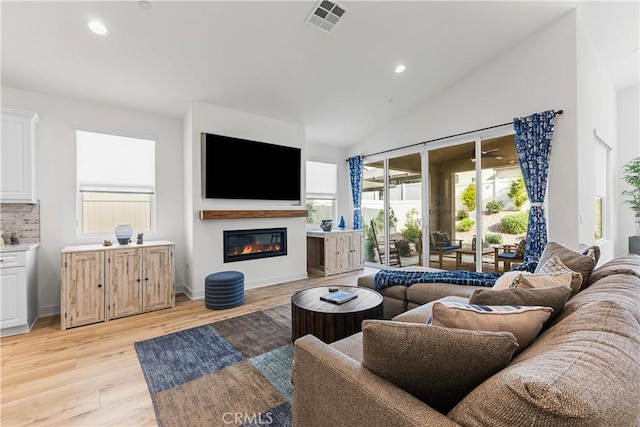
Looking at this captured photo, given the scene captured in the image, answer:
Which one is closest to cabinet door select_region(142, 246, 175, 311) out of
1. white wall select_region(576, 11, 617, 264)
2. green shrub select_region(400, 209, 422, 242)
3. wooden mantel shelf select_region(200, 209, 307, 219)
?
wooden mantel shelf select_region(200, 209, 307, 219)

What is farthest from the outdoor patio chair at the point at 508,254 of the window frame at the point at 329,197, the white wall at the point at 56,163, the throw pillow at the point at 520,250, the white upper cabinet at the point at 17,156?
the white upper cabinet at the point at 17,156

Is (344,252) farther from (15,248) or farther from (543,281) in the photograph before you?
(15,248)

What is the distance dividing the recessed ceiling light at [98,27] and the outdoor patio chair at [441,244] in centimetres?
521

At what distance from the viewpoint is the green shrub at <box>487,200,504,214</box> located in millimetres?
4242

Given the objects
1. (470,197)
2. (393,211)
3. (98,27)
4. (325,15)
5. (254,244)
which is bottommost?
(254,244)

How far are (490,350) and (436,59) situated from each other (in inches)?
168

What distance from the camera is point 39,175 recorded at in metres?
3.38

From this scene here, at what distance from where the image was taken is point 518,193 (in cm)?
408

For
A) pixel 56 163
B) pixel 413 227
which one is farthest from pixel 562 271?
pixel 56 163

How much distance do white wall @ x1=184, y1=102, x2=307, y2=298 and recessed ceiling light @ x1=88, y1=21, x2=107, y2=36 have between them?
50.5 inches

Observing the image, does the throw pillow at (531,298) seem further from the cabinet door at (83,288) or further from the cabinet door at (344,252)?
the cabinet door at (344,252)

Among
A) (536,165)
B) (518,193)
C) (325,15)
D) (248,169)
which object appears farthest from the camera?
(248,169)

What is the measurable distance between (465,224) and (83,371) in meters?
5.01

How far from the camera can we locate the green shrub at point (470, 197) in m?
4.50
